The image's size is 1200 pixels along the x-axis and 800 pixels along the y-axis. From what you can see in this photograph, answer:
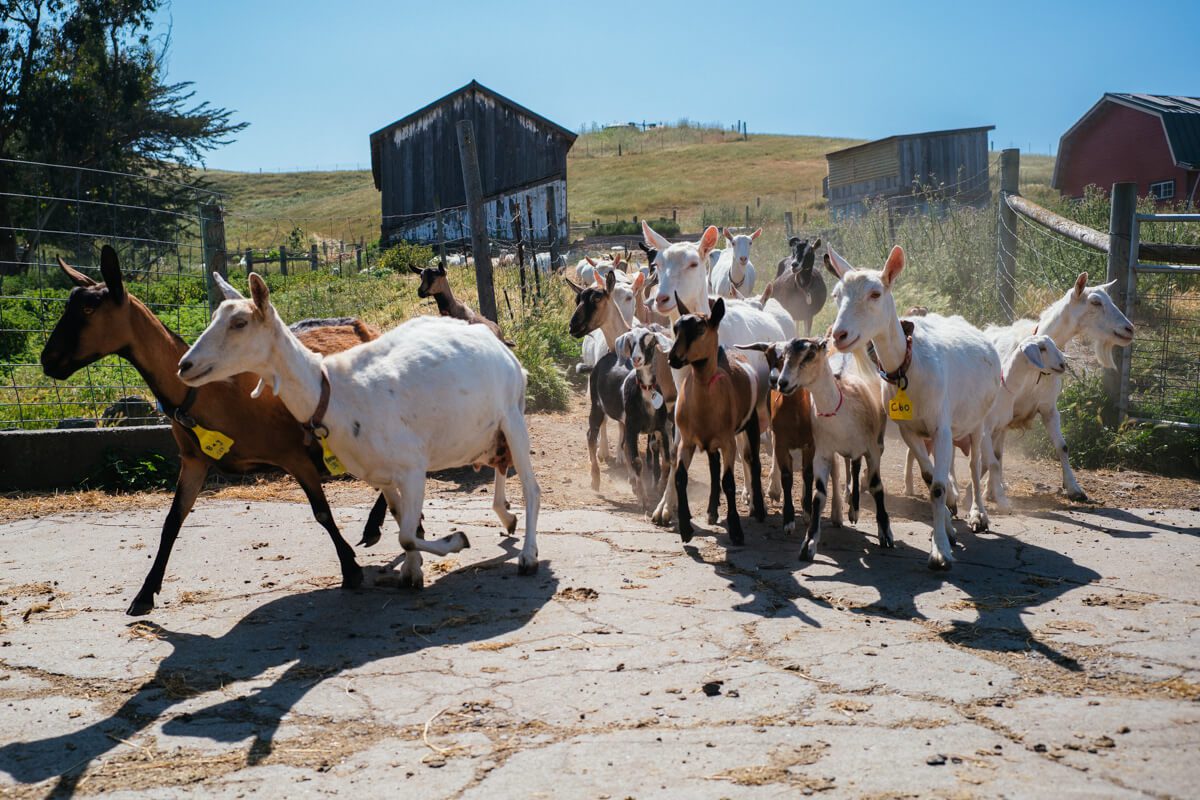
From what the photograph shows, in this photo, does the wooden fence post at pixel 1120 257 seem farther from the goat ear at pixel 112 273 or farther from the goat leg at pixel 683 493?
the goat ear at pixel 112 273

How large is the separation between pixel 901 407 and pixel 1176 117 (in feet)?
105

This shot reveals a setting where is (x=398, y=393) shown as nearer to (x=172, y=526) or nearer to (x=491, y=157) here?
(x=172, y=526)

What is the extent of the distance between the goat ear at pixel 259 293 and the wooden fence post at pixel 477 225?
568cm

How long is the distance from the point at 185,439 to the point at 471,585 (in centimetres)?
191

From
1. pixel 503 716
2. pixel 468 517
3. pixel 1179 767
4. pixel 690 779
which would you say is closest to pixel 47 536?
pixel 468 517

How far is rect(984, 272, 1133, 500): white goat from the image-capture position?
8.77m

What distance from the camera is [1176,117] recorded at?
33156mm

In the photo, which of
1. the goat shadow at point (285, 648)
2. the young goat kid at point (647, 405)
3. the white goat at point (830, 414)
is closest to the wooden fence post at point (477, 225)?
the young goat kid at point (647, 405)

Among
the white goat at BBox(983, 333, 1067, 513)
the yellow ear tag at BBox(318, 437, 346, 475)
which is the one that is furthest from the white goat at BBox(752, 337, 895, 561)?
the yellow ear tag at BBox(318, 437, 346, 475)

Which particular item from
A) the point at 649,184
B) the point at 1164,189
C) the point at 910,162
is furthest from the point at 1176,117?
the point at 649,184

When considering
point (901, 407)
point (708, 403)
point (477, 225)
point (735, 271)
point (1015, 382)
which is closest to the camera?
point (901, 407)

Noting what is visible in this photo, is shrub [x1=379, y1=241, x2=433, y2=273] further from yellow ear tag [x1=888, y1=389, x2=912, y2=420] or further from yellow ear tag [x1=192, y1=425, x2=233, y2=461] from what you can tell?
yellow ear tag [x1=888, y1=389, x2=912, y2=420]

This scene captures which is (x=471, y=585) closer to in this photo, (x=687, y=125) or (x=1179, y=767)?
(x=1179, y=767)

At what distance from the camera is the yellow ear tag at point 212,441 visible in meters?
6.19
